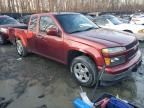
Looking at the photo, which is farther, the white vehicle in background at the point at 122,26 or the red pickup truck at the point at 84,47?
the white vehicle in background at the point at 122,26

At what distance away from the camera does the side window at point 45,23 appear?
5.90m

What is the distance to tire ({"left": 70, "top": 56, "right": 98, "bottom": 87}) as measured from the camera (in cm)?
474

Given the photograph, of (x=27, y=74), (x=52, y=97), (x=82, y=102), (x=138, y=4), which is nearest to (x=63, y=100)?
(x=52, y=97)

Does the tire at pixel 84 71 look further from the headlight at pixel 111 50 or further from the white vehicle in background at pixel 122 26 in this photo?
the white vehicle in background at pixel 122 26

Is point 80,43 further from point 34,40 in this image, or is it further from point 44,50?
point 34,40

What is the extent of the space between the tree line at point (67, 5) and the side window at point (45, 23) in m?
24.8

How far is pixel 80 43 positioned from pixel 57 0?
3271cm

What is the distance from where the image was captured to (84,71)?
4980 mm

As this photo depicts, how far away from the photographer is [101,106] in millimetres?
3189

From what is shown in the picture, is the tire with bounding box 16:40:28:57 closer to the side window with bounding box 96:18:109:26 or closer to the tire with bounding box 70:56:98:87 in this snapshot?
the tire with bounding box 70:56:98:87

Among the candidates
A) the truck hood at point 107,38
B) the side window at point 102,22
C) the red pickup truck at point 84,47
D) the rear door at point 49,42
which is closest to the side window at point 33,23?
the red pickup truck at point 84,47

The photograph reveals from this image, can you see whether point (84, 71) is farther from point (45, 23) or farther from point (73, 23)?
point (45, 23)

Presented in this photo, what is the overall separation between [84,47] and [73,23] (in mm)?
1265

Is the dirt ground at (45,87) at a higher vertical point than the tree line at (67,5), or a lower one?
lower
